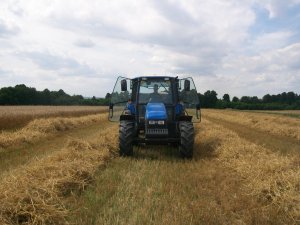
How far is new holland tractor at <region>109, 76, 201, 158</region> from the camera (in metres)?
10.6

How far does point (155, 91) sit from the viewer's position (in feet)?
38.5

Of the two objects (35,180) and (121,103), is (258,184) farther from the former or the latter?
(121,103)

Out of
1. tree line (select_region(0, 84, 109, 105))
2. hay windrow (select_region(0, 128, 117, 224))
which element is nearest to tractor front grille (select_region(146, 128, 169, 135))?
hay windrow (select_region(0, 128, 117, 224))

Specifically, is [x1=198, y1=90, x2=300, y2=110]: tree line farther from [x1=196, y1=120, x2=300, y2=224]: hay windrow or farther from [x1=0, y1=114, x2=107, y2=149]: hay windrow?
[x1=196, y1=120, x2=300, y2=224]: hay windrow

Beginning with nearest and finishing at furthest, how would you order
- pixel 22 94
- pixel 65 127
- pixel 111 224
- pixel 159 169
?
1. pixel 111 224
2. pixel 159 169
3. pixel 65 127
4. pixel 22 94

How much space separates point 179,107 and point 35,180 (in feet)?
19.1

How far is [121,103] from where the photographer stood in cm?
1176

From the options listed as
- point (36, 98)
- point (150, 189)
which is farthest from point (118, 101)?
point (36, 98)

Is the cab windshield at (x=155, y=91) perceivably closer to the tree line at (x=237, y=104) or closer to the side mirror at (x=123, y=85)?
the side mirror at (x=123, y=85)

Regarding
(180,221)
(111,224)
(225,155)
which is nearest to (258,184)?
(180,221)

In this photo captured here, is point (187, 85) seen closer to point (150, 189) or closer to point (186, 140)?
point (186, 140)

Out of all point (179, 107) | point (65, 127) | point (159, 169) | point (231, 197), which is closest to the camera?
point (231, 197)

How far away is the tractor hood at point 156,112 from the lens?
10641 millimetres

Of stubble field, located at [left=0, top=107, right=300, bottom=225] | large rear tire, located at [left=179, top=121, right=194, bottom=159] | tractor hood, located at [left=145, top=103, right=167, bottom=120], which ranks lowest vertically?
stubble field, located at [left=0, top=107, right=300, bottom=225]
